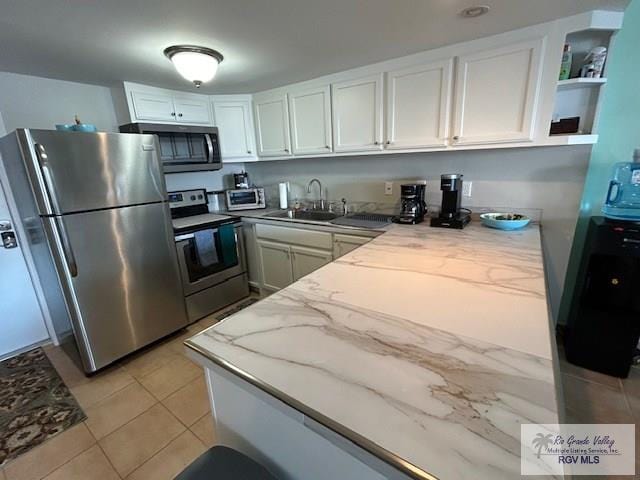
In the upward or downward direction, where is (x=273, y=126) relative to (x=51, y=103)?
downward

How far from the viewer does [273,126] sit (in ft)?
9.84

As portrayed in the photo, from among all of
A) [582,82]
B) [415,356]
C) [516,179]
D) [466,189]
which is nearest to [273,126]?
[466,189]

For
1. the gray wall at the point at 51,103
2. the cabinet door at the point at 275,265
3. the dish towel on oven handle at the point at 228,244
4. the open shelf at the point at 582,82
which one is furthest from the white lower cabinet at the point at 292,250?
the gray wall at the point at 51,103

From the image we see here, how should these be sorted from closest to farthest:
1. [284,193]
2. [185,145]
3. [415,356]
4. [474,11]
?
1. [415,356]
2. [474,11]
3. [185,145]
4. [284,193]

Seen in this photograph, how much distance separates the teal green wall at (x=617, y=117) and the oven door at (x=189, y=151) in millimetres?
3015

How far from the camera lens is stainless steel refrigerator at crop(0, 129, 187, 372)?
1779 millimetres

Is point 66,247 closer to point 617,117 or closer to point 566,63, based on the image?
point 566,63

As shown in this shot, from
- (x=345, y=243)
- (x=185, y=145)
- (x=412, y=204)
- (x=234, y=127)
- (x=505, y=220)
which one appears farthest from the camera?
(x=234, y=127)

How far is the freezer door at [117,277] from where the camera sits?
188 centimetres

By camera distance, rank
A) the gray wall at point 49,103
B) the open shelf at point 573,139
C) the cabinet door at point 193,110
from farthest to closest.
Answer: the cabinet door at point 193,110, the gray wall at point 49,103, the open shelf at point 573,139

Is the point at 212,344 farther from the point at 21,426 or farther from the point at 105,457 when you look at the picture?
the point at 21,426

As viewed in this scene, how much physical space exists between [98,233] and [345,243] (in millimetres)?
1760

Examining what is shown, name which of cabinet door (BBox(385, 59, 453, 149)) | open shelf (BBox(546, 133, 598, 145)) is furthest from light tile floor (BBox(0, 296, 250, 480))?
open shelf (BBox(546, 133, 598, 145))

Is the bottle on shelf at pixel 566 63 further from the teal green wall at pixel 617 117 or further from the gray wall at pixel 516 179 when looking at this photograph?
the gray wall at pixel 516 179
